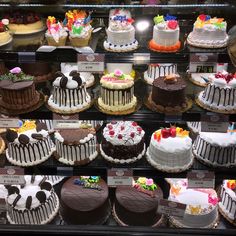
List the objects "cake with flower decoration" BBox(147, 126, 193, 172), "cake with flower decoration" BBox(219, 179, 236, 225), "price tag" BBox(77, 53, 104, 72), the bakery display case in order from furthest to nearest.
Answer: "cake with flower decoration" BBox(219, 179, 236, 225) → "cake with flower decoration" BBox(147, 126, 193, 172) → the bakery display case → "price tag" BBox(77, 53, 104, 72)

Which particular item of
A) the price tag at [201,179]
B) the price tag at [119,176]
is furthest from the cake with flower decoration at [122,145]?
the price tag at [201,179]

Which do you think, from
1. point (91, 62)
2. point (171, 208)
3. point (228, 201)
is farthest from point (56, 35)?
point (228, 201)

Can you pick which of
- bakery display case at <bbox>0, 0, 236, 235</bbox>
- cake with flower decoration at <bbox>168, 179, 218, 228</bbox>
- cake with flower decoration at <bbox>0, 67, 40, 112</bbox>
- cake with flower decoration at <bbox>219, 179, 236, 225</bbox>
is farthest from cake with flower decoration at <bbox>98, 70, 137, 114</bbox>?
cake with flower decoration at <bbox>219, 179, 236, 225</bbox>

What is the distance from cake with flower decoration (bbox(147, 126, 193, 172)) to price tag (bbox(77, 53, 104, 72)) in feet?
2.31

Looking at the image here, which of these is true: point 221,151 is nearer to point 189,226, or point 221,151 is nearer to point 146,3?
point 189,226

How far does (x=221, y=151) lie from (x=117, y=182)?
81 cm

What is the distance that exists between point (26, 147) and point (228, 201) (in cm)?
161

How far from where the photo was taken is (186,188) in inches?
121

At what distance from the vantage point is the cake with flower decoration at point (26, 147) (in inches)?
116

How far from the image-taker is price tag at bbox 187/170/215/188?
2.86 metres

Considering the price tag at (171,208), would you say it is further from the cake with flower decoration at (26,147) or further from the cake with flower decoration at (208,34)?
the cake with flower decoration at (208,34)

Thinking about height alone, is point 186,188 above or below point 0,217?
above

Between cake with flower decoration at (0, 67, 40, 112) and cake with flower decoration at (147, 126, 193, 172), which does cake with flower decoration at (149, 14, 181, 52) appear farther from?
cake with flower decoration at (0, 67, 40, 112)

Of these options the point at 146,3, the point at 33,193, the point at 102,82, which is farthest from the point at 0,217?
the point at 146,3
